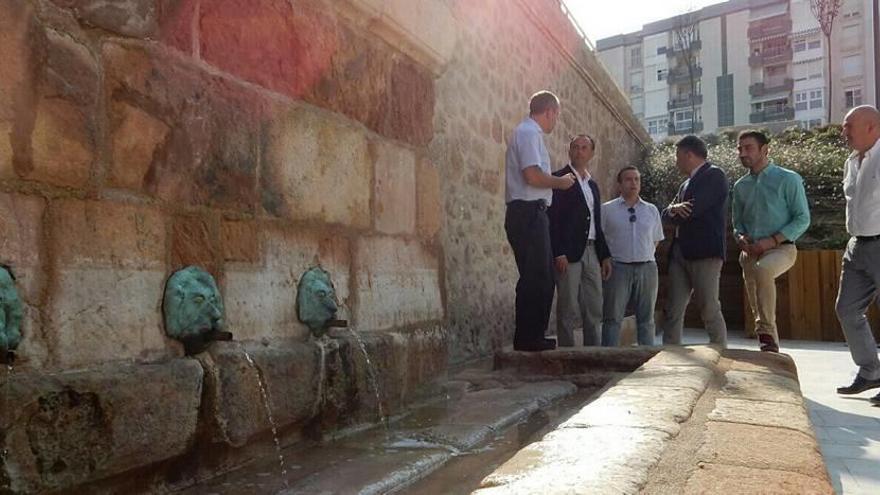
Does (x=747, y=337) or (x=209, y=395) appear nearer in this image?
(x=209, y=395)

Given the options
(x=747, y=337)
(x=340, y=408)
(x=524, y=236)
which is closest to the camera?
(x=340, y=408)

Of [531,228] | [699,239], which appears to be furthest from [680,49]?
[531,228]

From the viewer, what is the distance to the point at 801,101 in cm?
4144

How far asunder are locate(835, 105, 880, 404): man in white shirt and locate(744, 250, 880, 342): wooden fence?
500 cm

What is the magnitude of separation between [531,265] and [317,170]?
5.90ft

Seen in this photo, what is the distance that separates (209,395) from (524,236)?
8.04 ft

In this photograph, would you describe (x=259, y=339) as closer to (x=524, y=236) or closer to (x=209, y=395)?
(x=209, y=395)

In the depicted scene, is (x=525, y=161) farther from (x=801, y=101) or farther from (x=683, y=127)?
(x=683, y=127)

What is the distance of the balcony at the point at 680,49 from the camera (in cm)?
4450

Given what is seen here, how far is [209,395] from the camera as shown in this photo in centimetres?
192

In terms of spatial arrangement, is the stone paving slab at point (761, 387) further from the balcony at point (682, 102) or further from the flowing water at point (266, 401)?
the balcony at point (682, 102)

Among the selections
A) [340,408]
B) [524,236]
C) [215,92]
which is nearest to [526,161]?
[524,236]

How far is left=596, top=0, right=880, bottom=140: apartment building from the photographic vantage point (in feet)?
122

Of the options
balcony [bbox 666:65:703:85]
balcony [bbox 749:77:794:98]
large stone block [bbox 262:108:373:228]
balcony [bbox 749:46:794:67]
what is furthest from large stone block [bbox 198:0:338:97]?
balcony [bbox 666:65:703:85]
